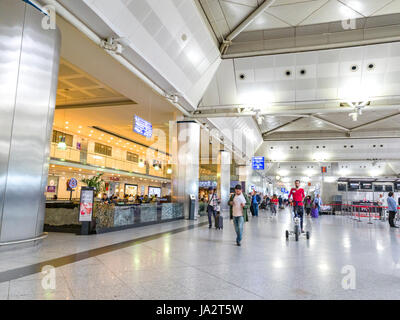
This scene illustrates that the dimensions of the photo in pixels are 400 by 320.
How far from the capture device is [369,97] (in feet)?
42.2

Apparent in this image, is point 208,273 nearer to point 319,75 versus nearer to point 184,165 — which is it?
point 184,165

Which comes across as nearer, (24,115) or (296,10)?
(24,115)

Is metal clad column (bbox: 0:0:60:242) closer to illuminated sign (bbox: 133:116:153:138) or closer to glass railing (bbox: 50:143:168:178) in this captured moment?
illuminated sign (bbox: 133:116:153:138)

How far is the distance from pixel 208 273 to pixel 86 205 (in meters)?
5.35

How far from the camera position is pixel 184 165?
1535 cm

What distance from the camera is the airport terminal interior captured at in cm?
429

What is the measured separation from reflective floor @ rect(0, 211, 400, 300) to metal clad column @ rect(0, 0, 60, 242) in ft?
2.75

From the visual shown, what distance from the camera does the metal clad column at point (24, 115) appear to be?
539 centimetres

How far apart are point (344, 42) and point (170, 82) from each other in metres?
7.63

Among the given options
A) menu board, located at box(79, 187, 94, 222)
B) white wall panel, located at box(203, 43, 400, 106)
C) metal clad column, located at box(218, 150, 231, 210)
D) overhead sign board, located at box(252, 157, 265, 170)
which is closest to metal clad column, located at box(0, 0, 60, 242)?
menu board, located at box(79, 187, 94, 222)

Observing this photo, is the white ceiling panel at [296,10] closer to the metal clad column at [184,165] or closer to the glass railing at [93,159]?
the metal clad column at [184,165]

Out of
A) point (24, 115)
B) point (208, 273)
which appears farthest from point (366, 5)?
Result: point (24, 115)

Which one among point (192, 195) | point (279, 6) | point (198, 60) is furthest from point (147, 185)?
point (279, 6)
